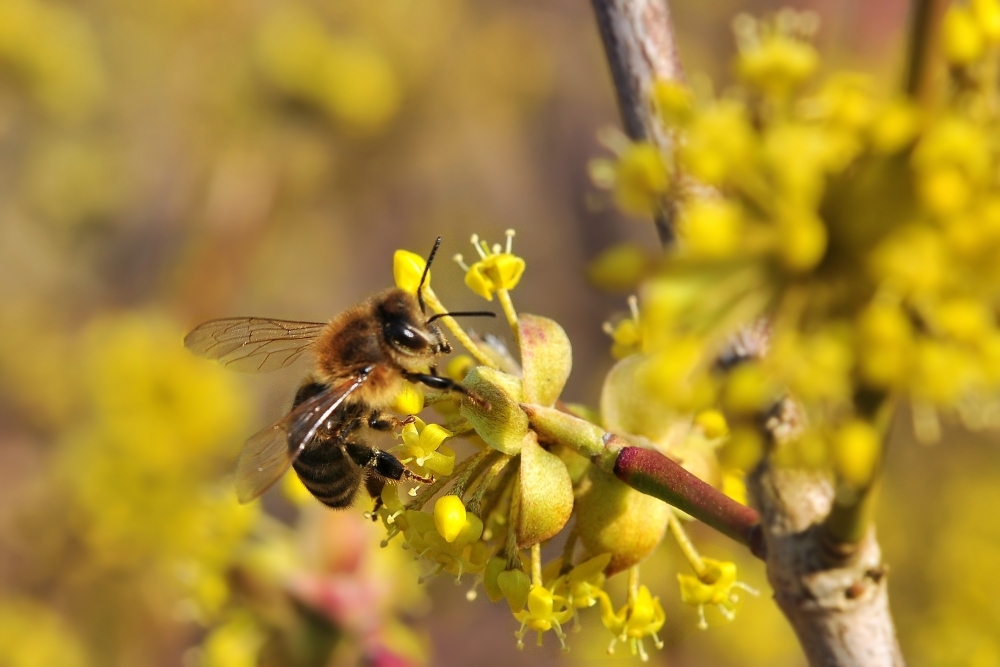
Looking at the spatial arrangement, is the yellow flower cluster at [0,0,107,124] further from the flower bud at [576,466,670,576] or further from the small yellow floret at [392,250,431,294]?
the flower bud at [576,466,670,576]

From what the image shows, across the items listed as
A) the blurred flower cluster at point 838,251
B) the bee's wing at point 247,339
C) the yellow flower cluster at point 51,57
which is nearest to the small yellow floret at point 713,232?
the blurred flower cluster at point 838,251

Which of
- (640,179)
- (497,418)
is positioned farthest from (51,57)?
(640,179)

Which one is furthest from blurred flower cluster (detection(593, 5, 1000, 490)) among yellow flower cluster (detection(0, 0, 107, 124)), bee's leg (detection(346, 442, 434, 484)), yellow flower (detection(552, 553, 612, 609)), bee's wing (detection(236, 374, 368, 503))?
yellow flower cluster (detection(0, 0, 107, 124))

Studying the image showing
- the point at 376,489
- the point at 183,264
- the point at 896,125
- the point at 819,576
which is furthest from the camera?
the point at 183,264

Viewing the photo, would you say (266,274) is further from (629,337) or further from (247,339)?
(629,337)

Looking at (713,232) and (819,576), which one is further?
(819,576)

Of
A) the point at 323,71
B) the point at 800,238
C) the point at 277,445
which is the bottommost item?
the point at 323,71

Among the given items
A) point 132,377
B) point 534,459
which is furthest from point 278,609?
point 132,377
